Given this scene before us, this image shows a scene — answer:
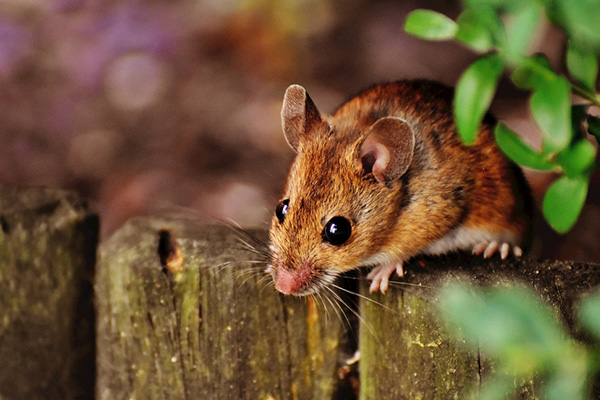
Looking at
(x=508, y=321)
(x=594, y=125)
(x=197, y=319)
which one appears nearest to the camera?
(x=508, y=321)

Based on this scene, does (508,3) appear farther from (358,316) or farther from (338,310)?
(338,310)

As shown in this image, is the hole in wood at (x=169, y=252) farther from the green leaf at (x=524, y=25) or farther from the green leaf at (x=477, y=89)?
the green leaf at (x=524, y=25)

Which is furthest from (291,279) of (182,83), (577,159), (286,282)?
(182,83)

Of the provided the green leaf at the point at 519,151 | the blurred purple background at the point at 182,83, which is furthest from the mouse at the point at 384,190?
the blurred purple background at the point at 182,83

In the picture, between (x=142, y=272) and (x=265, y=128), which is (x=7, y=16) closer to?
(x=265, y=128)

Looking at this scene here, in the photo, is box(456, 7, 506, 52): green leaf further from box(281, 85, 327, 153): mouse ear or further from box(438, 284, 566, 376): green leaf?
box(281, 85, 327, 153): mouse ear

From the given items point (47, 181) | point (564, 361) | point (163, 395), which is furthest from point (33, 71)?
point (564, 361)
